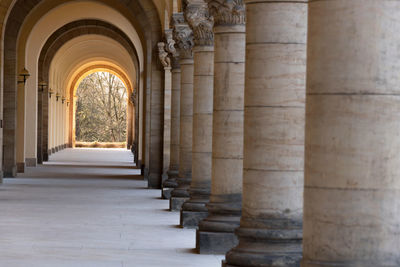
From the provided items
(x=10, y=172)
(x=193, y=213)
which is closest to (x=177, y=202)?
(x=193, y=213)

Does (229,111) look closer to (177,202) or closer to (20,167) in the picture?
(177,202)

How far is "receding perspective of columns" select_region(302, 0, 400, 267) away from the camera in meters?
4.61

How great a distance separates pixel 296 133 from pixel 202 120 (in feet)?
19.0

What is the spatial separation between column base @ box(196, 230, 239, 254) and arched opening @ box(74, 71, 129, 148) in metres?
72.2

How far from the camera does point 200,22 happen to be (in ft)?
45.1

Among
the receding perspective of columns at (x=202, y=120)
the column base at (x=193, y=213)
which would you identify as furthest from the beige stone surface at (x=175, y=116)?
the column base at (x=193, y=213)


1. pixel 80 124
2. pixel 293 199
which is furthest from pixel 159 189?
pixel 80 124

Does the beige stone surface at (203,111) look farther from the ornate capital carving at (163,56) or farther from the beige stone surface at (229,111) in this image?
the ornate capital carving at (163,56)

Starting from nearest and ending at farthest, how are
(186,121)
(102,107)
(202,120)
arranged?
(202,120)
(186,121)
(102,107)

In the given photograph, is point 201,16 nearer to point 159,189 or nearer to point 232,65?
point 232,65

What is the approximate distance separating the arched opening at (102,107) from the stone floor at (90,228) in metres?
58.4

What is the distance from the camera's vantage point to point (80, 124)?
8356 cm

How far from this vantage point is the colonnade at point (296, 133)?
15.2ft

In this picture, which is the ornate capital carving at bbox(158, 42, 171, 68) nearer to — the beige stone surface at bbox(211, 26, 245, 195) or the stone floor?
the stone floor
